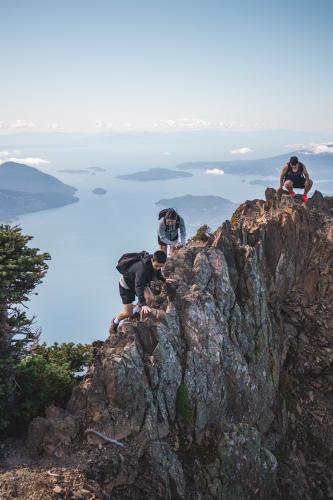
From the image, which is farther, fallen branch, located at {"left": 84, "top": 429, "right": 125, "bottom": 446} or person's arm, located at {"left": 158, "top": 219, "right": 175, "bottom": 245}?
person's arm, located at {"left": 158, "top": 219, "right": 175, "bottom": 245}

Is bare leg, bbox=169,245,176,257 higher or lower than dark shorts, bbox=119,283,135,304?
higher

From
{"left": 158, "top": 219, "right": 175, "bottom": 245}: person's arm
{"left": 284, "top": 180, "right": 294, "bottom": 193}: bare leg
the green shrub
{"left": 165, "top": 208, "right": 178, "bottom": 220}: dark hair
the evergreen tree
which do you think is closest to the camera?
the evergreen tree

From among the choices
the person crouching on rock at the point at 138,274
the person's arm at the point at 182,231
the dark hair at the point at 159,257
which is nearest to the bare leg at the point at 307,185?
the person's arm at the point at 182,231

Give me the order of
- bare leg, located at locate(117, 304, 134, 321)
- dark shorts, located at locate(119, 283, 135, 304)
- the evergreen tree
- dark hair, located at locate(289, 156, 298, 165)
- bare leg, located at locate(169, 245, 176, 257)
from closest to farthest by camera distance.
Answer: the evergreen tree
dark shorts, located at locate(119, 283, 135, 304)
bare leg, located at locate(117, 304, 134, 321)
bare leg, located at locate(169, 245, 176, 257)
dark hair, located at locate(289, 156, 298, 165)

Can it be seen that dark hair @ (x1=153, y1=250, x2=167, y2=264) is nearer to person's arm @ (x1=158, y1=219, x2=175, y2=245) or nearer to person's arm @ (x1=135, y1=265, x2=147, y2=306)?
person's arm @ (x1=135, y1=265, x2=147, y2=306)

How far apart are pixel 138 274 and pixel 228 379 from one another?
6769 millimetres

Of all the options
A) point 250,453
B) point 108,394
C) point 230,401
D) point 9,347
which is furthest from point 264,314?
point 9,347

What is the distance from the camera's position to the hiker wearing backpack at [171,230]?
2084 centimetres

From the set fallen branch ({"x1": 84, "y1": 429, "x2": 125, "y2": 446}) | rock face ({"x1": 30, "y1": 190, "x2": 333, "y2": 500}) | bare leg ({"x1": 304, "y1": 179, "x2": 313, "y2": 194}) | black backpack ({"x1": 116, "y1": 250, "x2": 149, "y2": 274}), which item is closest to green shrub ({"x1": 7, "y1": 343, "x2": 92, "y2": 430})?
rock face ({"x1": 30, "y1": 190, "x2": 333, "y2": 500})

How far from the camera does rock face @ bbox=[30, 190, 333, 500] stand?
1466 centimetres

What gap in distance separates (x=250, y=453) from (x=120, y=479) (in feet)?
20.0

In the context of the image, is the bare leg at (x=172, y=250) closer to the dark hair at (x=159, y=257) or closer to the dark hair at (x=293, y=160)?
the dark hair at (x=159, y=257)

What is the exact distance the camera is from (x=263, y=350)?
21.5 meters

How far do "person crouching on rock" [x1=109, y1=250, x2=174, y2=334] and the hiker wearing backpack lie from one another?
11.7 ft
